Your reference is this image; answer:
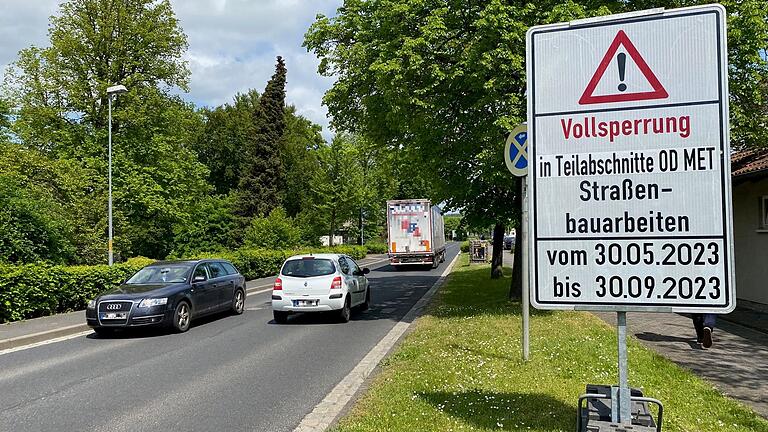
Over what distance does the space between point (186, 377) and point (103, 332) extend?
5641 millimetres

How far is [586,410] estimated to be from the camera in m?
4.28

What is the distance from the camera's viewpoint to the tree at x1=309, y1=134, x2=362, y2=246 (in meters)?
53.4

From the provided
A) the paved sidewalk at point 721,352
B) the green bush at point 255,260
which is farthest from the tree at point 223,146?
the paved sidewalk at point 721,352

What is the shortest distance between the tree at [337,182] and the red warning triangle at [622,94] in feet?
161

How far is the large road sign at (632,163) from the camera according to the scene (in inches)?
155

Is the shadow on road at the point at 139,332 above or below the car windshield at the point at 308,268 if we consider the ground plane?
below

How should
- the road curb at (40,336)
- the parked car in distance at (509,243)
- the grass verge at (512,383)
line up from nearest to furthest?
1. the grass verge at (512,383)
2. the road curb at (40,336)
3. the parked car in distance at (509,243)

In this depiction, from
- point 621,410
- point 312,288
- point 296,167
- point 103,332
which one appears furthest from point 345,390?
point 296,167

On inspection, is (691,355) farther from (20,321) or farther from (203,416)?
(20,321)

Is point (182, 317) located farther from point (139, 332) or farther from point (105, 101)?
point (105, 101)

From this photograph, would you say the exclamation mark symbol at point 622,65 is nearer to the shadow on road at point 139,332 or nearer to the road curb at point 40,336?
the shadow on road at point 139,332

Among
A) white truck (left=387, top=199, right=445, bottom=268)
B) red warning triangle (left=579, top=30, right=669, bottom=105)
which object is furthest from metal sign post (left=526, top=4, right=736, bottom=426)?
white truck (left=387, top=199, right=445, bottom=268)

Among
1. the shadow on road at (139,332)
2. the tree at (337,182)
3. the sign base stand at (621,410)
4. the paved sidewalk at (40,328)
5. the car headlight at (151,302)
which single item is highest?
the tree at (337,182)

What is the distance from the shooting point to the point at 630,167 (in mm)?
4125
